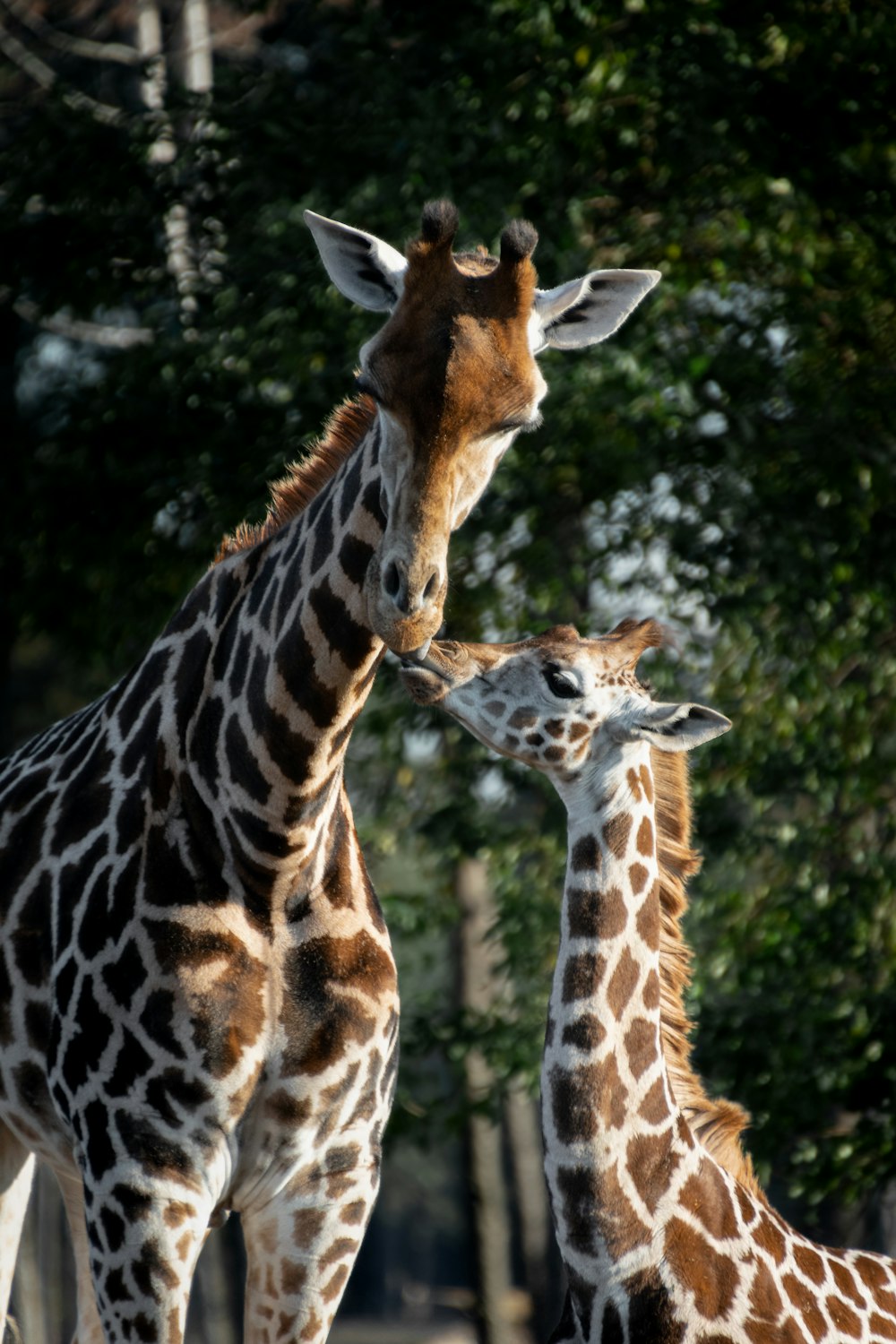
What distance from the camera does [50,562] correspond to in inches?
399

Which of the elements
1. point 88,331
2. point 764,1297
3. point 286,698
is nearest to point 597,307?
point 286,698

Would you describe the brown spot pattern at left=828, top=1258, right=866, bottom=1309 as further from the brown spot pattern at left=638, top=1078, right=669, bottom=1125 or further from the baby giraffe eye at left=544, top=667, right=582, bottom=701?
the baby giraffe eye at left=544, top=667, right=582, bottom=701

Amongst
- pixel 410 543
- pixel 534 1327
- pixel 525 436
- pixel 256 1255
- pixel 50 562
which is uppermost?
pixel 410 543

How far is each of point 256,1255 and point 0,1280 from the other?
4.21 feet

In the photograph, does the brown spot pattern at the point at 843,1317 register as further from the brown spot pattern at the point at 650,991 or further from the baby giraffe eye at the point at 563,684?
the baby giraffe eye at the point at 563,684

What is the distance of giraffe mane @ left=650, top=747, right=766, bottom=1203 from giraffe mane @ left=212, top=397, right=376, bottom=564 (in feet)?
4.72

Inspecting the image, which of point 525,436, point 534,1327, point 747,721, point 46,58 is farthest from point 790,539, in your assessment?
point 534,1327

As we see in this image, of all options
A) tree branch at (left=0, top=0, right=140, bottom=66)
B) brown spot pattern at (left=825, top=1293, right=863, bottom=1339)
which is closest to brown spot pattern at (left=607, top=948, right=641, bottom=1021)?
brown spot pattern at (left=825, top=1293, right=863, bottom=1339)

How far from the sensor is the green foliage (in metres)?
8.55

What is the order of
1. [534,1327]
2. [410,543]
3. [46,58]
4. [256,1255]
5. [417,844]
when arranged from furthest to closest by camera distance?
[534,1327] < [46,58] < [417,844] < [256,1255] < [410,543]

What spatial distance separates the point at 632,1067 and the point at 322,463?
1988mm

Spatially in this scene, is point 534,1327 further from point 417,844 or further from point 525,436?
point 525,436

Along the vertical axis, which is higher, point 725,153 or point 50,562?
point 725,153

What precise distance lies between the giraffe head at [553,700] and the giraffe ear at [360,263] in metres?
1.16
